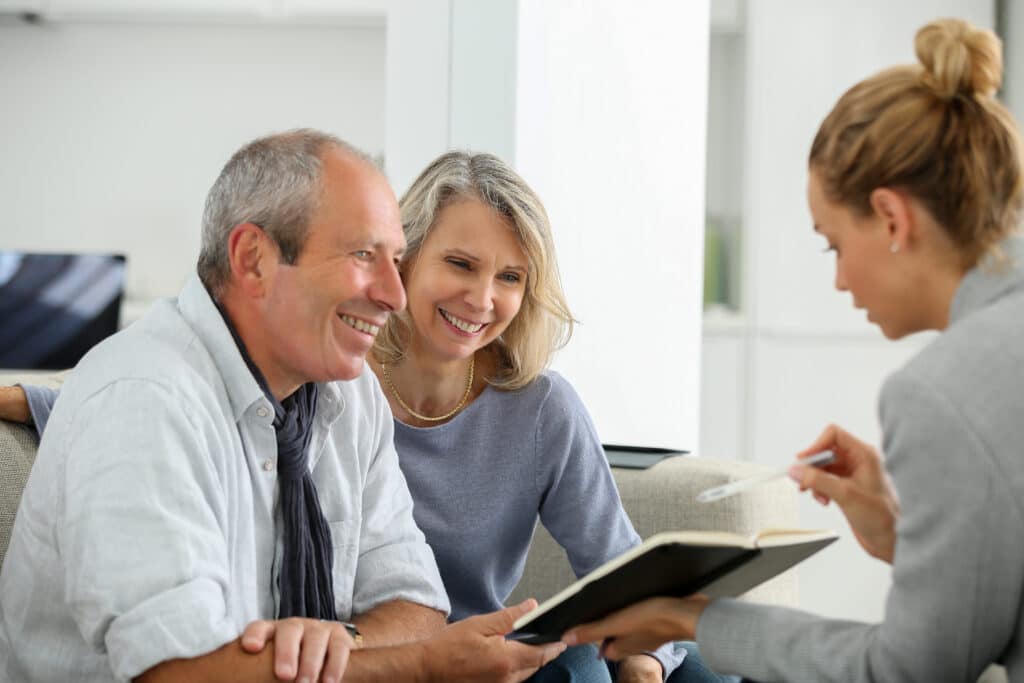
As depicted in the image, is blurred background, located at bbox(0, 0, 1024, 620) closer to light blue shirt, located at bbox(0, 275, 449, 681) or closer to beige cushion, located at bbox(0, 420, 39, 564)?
light blue shirt, located at bbox(0, 275, 449, 681)

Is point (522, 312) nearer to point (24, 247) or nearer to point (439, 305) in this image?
point (439, 305)

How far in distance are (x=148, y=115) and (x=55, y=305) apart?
0.85 m

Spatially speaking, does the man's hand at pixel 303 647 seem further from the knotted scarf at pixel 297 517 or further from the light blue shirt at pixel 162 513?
the knotted scarf at pixel 297 517

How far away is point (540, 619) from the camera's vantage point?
124cm

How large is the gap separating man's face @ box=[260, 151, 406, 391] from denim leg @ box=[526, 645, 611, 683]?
49 cm

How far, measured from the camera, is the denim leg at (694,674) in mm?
1749

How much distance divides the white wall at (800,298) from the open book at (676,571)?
8.89ft

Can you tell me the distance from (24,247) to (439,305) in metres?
3.00

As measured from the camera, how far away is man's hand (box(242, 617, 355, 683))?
46.6 inches

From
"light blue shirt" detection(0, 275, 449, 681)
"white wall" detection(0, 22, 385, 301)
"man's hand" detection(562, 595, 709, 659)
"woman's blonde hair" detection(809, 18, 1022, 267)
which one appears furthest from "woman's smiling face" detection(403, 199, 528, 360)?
"white wall" detection(0, 22, 385, 301)

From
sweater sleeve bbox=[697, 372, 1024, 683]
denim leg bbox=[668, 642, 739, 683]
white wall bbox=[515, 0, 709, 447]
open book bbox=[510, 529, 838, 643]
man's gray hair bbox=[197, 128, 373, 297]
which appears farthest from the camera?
white wall bbox=[515, 0, 709, 447]

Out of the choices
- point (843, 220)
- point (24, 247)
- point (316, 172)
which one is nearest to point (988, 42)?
point (843, 220)

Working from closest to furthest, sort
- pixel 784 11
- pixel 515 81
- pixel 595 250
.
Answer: pixel 515 81 → pixel 595 250 → pixel 784 11

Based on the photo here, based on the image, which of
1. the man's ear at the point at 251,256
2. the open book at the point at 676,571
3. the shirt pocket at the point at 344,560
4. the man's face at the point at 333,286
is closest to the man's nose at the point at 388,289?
the man's face at the point at 333,286
